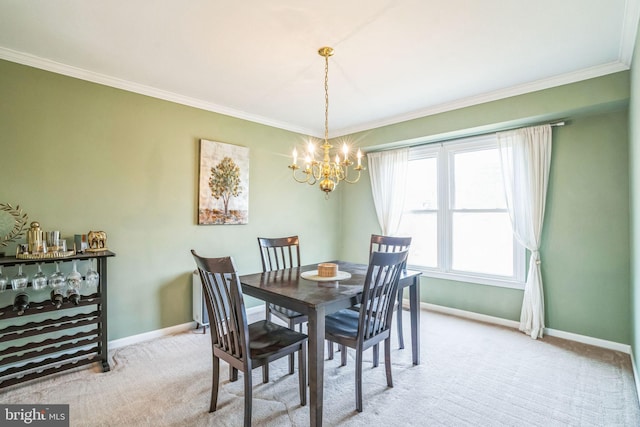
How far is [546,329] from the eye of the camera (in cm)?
330

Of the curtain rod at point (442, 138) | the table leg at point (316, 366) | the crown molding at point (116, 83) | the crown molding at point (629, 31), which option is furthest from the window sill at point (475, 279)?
the crown molding at point (116, 83)

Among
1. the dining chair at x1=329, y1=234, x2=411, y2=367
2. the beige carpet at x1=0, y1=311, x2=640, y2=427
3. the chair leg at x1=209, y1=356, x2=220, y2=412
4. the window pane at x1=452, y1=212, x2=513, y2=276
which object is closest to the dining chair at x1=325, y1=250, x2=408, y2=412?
the beige carpet at x1=0, y1=311, x2=640, y2=427

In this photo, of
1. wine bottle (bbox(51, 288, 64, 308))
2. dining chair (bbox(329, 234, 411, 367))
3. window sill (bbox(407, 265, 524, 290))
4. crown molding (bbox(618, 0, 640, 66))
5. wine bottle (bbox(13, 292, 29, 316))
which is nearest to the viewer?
crown molding (bbox(618, 0, 640, 66))

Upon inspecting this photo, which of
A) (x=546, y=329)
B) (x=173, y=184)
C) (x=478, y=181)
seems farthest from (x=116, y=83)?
(x=546, y=329)

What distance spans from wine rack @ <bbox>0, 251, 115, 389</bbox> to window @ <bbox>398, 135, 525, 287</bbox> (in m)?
3.64

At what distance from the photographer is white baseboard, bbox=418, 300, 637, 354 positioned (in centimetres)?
295

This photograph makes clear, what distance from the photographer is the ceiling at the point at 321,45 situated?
2.02 meters

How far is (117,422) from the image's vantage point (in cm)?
196

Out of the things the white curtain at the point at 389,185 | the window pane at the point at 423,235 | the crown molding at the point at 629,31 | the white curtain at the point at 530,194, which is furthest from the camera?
the white curtain at the point at 389,185

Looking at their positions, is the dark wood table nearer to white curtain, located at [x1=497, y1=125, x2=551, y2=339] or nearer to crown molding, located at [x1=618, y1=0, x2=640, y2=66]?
white curtain, located at [x1=497, y1=125, x2=551, y2=339]

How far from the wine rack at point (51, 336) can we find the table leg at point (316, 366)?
1873 mm

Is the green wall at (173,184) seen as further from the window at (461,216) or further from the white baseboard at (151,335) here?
the window at (461,216)

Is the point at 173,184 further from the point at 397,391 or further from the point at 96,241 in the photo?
the point at 397,391

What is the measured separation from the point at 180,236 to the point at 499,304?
3.72m
